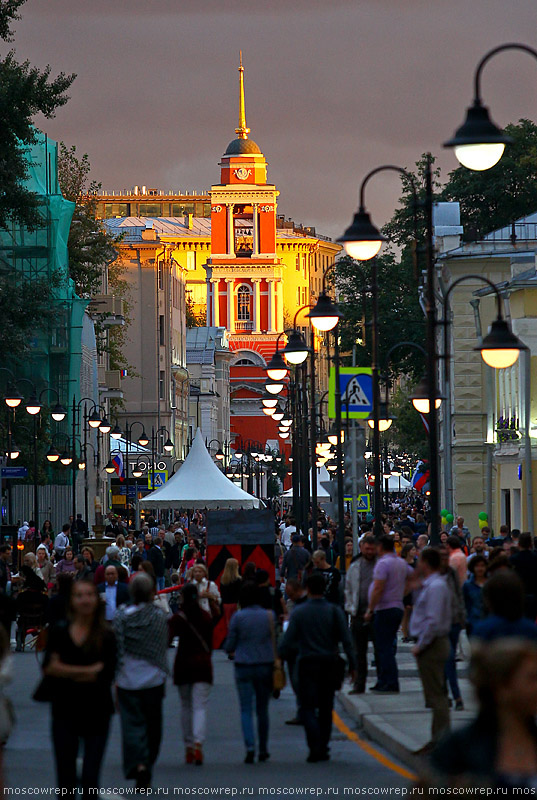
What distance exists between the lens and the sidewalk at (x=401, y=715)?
14.2 metres

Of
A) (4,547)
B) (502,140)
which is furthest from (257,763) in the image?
(4,547)

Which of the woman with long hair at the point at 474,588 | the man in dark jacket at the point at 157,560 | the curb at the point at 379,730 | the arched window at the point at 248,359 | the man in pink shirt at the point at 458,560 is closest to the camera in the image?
the curb at the point at 379,730

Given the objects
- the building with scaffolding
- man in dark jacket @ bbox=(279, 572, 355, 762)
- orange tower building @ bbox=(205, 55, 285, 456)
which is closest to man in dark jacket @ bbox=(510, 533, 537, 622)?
man in dark jacket @ bbox=(279, 572, 355, 762)

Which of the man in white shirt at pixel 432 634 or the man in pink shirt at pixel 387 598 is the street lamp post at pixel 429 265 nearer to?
the man in pink shirt at pixel 387 598

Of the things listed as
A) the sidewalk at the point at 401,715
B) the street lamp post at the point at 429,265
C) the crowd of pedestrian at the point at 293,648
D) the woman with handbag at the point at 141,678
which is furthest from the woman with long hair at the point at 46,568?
the woman with handbag at the point at 141,678

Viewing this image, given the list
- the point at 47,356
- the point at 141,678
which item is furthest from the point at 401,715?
the point at 47,356

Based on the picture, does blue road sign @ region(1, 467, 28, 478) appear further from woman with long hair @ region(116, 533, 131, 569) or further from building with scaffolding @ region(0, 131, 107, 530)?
building with scaffolding @ region(0, 131, 107, 530)

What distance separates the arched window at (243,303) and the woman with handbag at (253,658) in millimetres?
158481

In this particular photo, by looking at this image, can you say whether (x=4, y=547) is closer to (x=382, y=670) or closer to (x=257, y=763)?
(x=382, y=670)

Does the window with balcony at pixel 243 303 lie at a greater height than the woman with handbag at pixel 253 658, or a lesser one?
greater

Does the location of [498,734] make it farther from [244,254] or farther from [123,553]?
[244,254]

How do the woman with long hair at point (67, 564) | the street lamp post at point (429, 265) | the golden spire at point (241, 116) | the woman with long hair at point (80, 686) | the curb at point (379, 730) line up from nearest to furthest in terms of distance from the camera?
the woman with long hair at point (80, 686)
the curb at point (379, 730)
the street lamp post at point (429, 265)
the woman with long hair at point (67, 564)
the golden spire at point (241, 116)

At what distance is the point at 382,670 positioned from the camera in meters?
19.0

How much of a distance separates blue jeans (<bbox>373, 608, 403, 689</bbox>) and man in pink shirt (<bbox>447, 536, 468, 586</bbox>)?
142 centimetres
